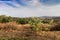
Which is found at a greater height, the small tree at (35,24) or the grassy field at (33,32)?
the small tree at (35,24)

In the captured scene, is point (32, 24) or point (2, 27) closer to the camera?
point (32, 24)

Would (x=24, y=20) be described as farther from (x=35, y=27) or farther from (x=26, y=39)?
(x=26, y=39)

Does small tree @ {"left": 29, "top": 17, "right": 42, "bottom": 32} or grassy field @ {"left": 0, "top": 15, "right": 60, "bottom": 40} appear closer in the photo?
grassy field @ {"left": 0, "top": 15, "right": 60, "bottom": 40}

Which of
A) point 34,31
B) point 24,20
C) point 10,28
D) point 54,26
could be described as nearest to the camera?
point 34,31

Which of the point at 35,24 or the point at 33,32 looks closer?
the point at 33,32

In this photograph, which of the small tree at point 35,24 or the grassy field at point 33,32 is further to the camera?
the small tree at point 35,24

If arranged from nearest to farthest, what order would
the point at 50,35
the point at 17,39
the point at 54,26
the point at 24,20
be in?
the point at 17,39
the point at 50,35
the point at 54,26
the point at 24,20

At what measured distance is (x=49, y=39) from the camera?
17125 millimetres

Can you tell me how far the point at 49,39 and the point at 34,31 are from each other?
3.84m

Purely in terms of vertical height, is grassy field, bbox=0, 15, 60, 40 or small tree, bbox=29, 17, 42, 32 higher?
small tree, bbox=29, 17, 42, 32

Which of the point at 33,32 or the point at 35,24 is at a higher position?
the point at 35,24

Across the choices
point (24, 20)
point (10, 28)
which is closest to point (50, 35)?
point (10, 28)

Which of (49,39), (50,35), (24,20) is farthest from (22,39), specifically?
(24,20)

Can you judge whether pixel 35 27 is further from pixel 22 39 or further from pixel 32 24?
pixel 22 39
